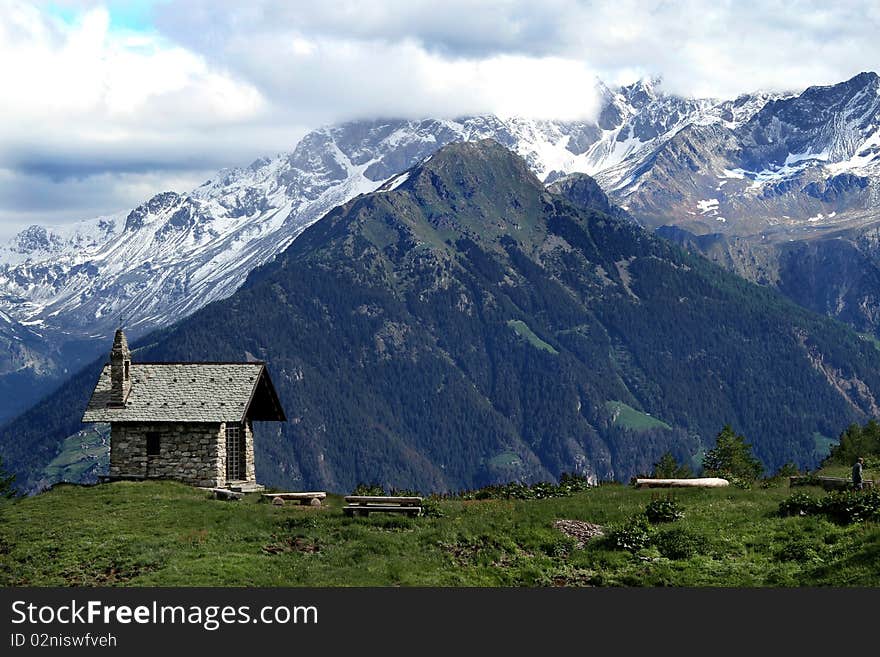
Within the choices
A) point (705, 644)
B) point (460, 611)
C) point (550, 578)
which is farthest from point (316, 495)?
point (705, 644)

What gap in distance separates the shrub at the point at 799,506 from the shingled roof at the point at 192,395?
37125 millimetres

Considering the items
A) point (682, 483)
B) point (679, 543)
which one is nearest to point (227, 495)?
point (682, 483)

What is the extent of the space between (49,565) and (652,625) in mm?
26348

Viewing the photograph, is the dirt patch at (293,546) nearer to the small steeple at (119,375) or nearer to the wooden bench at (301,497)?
the wooden bench at (301,497)

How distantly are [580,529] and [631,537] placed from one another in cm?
362

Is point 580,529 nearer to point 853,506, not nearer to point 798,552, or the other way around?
point 798,552

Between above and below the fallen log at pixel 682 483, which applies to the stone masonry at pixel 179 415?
above

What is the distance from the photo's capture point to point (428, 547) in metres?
54.6

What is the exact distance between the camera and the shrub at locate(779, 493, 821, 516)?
56912 millimetres

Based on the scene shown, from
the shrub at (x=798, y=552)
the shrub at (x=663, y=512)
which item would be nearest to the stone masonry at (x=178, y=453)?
the shrub at (x=663, y=512)

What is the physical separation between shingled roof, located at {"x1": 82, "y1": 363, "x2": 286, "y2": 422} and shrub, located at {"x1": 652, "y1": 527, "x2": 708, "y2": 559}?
35993 millimetres

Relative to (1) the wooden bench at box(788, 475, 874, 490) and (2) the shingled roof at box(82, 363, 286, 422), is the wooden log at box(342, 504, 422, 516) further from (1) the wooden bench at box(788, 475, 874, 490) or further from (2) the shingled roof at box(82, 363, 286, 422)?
(2) the shingled roof at box(82, 363, 286, 422)

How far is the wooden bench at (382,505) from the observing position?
61656mm

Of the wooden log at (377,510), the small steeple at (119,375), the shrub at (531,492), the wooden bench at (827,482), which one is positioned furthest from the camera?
the small steeple at (119,375)
